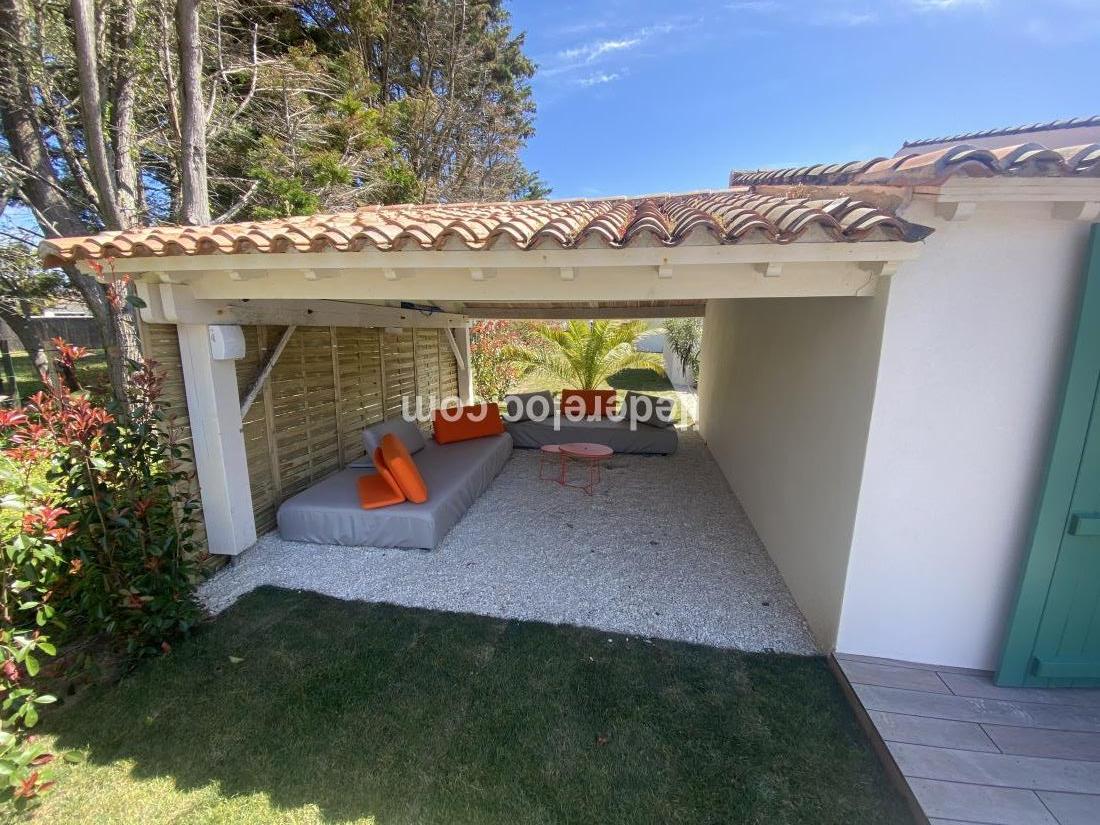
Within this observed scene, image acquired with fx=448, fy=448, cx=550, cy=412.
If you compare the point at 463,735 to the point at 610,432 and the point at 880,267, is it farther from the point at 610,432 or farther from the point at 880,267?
the point at 610,432

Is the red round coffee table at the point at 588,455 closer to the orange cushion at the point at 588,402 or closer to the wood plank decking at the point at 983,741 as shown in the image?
the orange cushion at the point at 588,402

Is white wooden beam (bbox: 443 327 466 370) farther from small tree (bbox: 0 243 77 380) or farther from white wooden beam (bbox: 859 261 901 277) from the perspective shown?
white wooden beam (bbox: 859 261 901 277)

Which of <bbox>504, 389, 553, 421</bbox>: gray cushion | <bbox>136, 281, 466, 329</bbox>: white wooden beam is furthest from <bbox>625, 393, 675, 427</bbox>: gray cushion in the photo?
<bbox>136, 281, 466, 329</bbox>: white wooden beam

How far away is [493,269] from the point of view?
3984mm

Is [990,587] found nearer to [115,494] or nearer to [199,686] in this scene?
[199,686]

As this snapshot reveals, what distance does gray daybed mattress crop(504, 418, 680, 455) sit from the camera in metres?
10.6

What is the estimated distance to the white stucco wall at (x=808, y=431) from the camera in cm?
382

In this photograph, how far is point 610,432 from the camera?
427 inches

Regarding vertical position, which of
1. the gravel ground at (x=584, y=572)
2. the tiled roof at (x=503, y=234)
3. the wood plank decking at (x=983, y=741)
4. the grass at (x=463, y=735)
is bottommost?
the gravel ground at (x=584, y=572)

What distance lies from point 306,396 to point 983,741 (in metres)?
8.35

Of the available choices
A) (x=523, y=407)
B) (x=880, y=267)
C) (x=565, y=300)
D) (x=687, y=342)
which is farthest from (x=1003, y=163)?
(x=687, y=342)

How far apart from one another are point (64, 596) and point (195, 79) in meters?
8.15

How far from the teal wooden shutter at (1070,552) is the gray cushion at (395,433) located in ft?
23.8

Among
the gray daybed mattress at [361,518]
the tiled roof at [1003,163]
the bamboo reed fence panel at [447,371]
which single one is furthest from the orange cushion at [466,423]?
the tiled roof at [1003,163]
